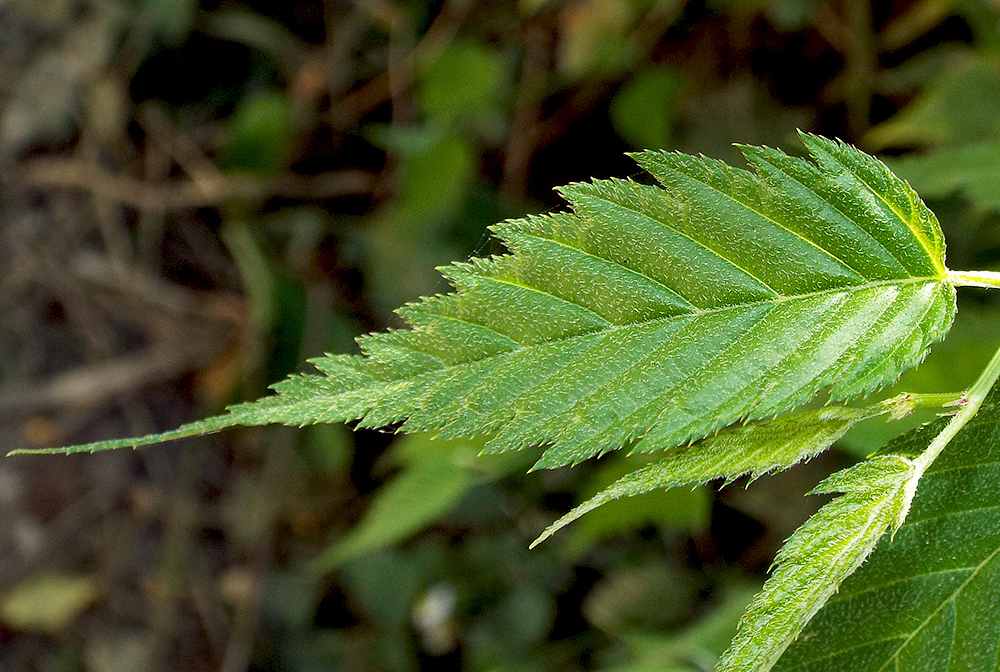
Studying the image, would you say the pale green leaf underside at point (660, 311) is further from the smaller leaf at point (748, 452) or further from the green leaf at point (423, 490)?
the green leaf at point (423, 490)

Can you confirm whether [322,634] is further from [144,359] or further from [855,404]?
[855,404]

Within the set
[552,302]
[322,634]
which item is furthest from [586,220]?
[322,634]

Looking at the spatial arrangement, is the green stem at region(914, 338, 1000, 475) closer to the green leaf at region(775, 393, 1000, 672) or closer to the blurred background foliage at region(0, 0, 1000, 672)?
the green leaf at region(775, 393, 1000, 672)

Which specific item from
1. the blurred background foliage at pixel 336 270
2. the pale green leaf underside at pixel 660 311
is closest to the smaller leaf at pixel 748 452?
the pale green leaf underside at pixel 660 311

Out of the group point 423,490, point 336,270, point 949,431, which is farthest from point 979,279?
point 336,270

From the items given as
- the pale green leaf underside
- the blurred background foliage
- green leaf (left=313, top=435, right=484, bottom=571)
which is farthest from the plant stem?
green leaf (left=313, top=435, right=484, bottom=571)

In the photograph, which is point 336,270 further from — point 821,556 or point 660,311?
point 821,556
